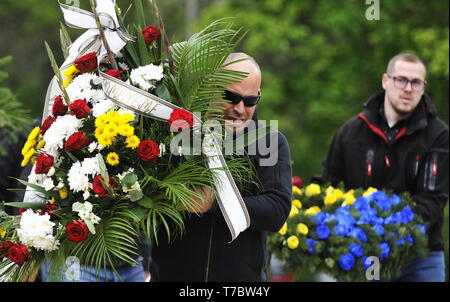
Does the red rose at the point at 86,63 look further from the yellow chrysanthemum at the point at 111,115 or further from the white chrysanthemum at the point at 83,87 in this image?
the yellow chrysanthemum at the point at 111,115

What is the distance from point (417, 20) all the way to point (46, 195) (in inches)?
500

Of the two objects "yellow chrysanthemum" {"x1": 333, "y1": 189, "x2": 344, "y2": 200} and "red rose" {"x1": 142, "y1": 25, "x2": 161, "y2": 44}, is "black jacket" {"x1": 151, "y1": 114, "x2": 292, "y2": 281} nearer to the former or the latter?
"red rose" {"x1": 142, "y1": 25, "x2": 161, "y2": 44}

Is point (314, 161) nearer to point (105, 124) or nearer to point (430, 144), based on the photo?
point (430, 144)

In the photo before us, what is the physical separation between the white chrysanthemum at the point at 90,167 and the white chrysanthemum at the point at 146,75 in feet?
1.17

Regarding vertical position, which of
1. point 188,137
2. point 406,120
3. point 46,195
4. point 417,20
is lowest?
point 46,195

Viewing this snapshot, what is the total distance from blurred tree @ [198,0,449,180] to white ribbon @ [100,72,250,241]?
34.1 ft

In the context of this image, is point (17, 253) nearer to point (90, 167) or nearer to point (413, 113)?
point (90, 167)

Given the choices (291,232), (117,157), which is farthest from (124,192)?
(291,232)

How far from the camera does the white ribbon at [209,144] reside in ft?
9.91

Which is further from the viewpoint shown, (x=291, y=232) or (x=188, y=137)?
(x=291, y=232)

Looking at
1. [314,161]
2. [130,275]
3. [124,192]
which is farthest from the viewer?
[314,161]

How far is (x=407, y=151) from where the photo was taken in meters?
5.29

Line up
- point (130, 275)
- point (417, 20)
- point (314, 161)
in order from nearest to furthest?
point (130, 275), point (417, 20), point (314, 161)

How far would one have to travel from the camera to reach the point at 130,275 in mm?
4707
